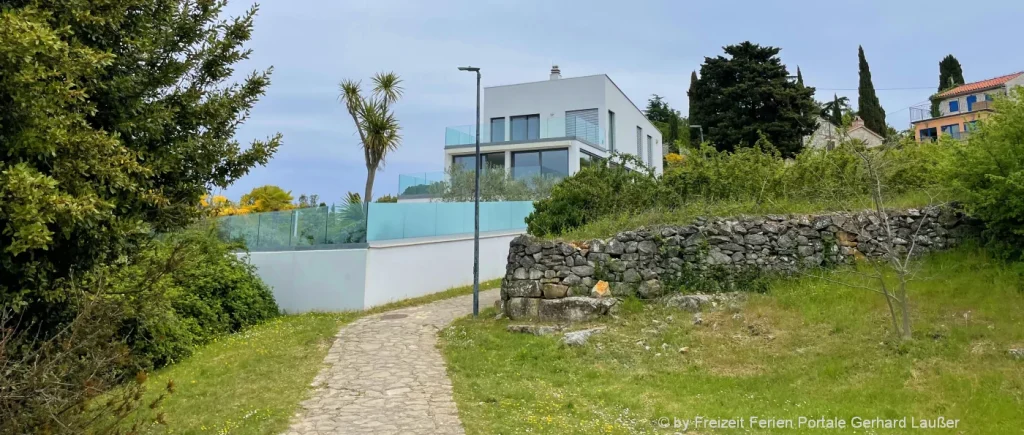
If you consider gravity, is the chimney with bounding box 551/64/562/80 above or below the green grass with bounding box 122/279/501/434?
above

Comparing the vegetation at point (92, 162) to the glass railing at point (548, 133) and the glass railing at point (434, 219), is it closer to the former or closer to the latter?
the glass railing at point (434, 219)

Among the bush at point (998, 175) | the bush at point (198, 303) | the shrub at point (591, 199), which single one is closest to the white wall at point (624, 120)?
the shrub at point (591, 199)

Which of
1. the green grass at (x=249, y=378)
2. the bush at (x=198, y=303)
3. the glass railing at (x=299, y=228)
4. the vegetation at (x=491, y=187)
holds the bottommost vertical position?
the green grass at (x=249, y=378)

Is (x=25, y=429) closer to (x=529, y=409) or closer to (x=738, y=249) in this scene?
(x=529, y=409)

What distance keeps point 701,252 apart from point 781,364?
3.93 m

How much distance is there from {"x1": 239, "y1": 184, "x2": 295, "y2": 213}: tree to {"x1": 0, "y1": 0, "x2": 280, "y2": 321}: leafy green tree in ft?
108

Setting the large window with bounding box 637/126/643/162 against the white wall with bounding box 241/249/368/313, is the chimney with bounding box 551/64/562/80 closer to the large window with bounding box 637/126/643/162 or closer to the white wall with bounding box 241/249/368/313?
the large window with bounding box 637/126/643/162

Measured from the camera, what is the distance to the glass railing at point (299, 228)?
14.0 metres

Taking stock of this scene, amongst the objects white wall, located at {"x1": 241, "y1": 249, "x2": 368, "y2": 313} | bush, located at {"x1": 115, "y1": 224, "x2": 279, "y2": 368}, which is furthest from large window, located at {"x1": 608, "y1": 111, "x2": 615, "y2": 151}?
bush, located at {"x1": 115, "y1": 224, "x2": 279, "y2": 368}

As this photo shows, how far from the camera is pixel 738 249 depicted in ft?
36.2

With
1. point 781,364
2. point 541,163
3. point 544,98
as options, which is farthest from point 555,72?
point 781,364

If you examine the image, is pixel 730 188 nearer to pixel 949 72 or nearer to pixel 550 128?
pixel 550 128

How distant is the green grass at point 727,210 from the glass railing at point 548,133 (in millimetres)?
14393

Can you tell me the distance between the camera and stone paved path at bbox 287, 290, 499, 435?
5961 mm
